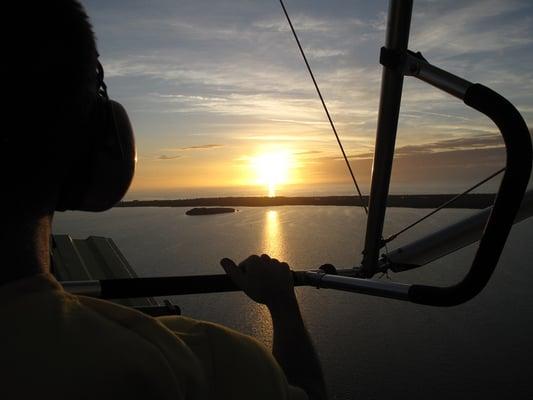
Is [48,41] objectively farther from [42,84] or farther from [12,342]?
[12,342]

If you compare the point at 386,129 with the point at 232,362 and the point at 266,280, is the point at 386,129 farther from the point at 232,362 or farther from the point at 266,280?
the point at 232,362

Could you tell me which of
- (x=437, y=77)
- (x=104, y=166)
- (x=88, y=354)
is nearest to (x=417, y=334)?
(x=437, y=77)

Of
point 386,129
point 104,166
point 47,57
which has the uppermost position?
point 386,129

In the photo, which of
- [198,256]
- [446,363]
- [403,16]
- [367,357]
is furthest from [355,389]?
[198,256]

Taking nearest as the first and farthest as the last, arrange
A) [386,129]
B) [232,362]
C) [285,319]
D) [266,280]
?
[232,362] → [285,319] → [266,280] → [386,129]

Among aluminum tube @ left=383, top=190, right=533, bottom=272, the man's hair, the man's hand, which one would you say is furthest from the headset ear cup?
aluminum tube @ left=383, top=190, right=533, bottom=272

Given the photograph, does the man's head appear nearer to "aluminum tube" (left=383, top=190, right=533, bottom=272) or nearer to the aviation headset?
the aviation headset

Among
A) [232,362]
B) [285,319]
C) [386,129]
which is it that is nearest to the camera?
[232,362]

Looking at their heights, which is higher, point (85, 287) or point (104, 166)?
point (104, 166)
